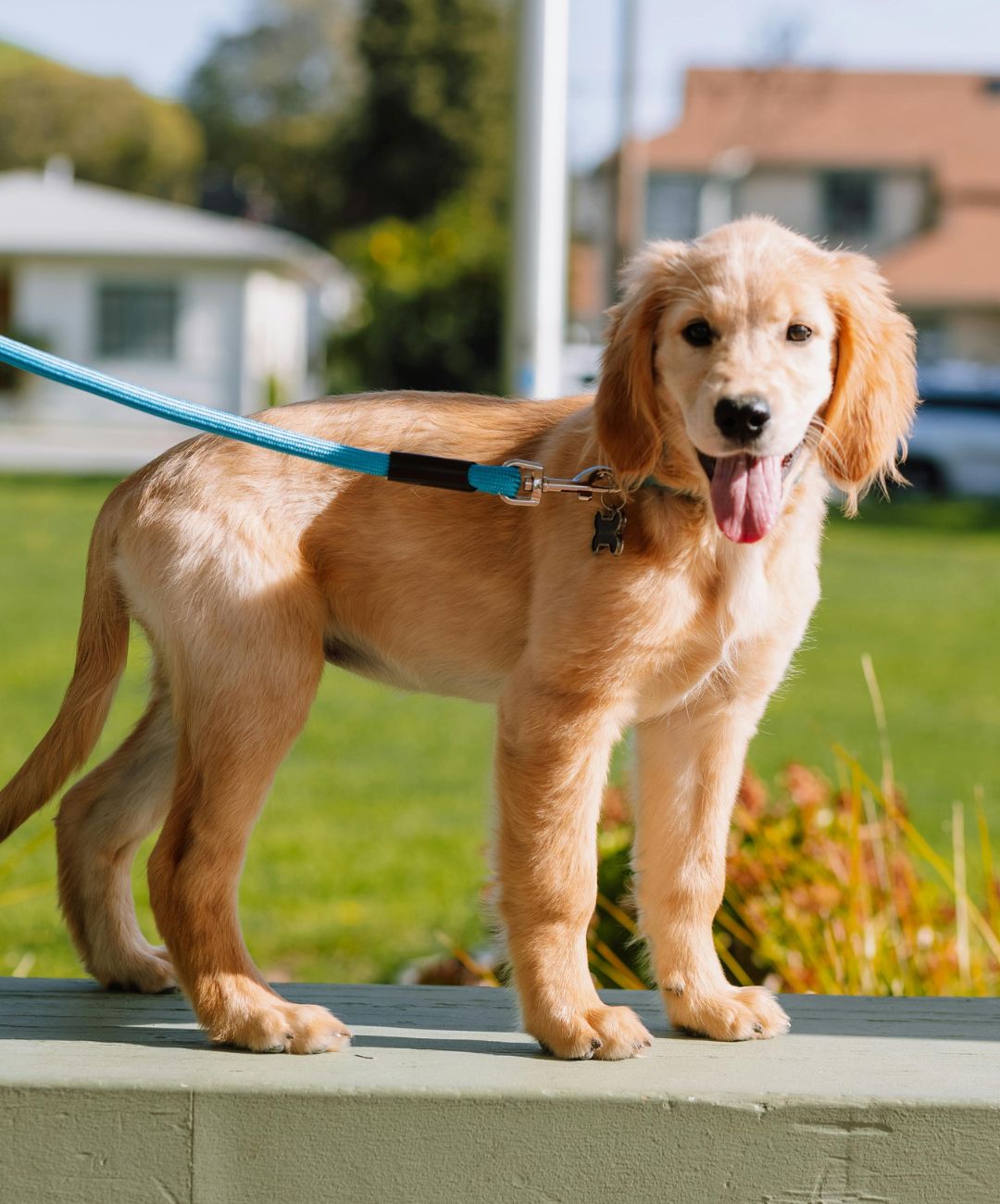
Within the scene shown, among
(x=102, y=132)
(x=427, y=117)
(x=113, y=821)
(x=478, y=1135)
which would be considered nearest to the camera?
(x=478, y=1135)

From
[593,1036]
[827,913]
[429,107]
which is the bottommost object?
[827,913]

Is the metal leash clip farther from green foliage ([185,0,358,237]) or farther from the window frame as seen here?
green foliage ([185,0,358,237])

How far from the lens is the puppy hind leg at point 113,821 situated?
3.11 meters

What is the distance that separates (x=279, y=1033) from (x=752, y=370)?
1435mm

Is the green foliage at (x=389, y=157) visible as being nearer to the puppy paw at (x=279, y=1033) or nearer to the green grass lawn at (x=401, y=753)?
the green grass lawn at (x=401, y=753)

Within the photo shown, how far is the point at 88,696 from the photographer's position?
302 centimetres

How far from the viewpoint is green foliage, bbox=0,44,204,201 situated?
76.9 meters

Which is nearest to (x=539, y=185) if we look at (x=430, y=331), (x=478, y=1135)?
(x=478, y=1135)

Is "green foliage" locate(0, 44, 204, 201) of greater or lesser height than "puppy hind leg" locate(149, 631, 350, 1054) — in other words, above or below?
above

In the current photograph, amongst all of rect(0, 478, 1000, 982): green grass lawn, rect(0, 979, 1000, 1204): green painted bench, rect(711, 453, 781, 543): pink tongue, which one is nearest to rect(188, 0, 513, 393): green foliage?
rect(0, 478, 1000, 982): green grass lawn

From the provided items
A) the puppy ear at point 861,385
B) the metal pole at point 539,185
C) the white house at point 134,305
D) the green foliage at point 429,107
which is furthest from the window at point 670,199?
the puppy ear at point 861,385

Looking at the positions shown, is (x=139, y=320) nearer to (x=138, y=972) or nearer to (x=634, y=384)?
(x=138, y=972)

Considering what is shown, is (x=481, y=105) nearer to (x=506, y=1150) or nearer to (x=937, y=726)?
(x=937, y=726)

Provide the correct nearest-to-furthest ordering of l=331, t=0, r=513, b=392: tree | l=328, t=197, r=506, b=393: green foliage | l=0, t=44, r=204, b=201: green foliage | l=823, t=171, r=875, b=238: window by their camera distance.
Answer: l=328, t=197, r=506, b=393: green foliage < l=823, t=171, r=875, b=238: window < l=331, t=0, r=513, b=392: tree < l=0, t=44, r=204, b=201: green foliage
